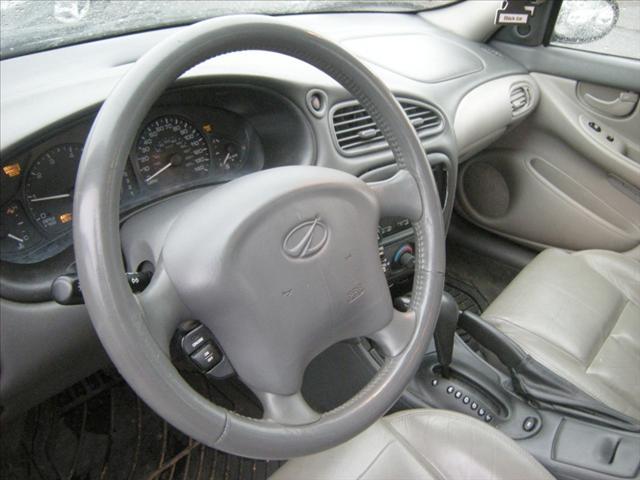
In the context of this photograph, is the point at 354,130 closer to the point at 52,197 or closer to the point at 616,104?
the point at 52,197

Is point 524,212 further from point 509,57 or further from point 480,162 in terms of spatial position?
point 509,57

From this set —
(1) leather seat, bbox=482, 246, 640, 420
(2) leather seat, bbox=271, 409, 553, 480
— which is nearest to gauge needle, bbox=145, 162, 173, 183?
(2) leather seat, bbox=271, 409, 553, 480

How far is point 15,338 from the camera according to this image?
0.97 metres

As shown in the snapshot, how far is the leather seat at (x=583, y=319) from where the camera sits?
1309 millimetres

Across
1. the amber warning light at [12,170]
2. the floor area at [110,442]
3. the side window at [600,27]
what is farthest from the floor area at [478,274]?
the amber warning light at [12,170]

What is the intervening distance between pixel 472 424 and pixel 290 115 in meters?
0.67

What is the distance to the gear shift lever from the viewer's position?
126 centimetres

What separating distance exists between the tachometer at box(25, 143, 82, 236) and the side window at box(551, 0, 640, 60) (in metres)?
1.55

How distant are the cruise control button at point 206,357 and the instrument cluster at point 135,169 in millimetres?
376

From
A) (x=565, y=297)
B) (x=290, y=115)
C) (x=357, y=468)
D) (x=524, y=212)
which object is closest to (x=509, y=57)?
(x=524, y=212)

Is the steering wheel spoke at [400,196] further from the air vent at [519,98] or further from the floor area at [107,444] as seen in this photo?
the air vent at [519,98]

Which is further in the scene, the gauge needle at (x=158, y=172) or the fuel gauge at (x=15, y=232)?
the gauge needle at (x=158, y=172)

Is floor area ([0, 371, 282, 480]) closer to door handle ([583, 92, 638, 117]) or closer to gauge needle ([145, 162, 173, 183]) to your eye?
gauge needle ([145, 162, 173, 183])

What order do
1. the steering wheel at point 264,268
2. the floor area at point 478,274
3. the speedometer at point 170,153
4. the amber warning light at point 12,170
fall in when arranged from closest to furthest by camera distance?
the steering wheel at point 264,268 < the amber warning light at point 12,170 < the speedometer at point 170,153 < the floor area at point 478,274
